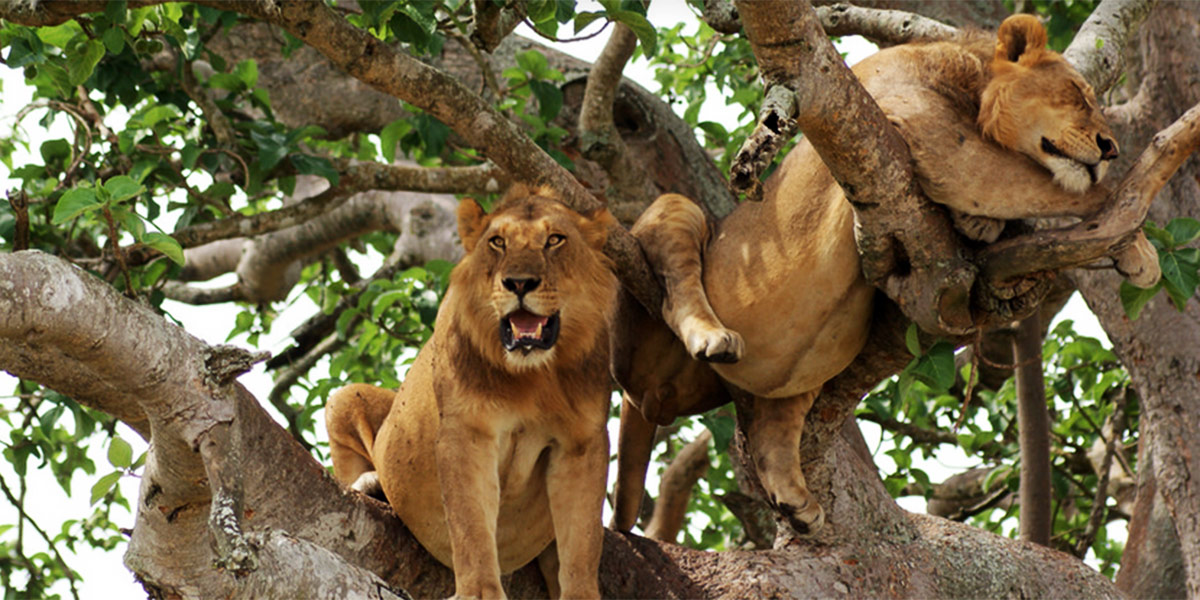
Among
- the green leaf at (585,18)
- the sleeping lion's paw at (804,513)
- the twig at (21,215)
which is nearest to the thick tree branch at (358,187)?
the green leaf at (585,18)

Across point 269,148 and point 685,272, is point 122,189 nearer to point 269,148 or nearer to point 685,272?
point 685,272

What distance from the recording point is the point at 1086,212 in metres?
3.85

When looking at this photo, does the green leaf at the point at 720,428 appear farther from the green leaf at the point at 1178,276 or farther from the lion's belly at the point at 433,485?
the green leaf at the point at 1178,276

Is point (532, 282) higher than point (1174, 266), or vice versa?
point (1174, 266)

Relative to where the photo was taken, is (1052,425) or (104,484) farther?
(1052,425)

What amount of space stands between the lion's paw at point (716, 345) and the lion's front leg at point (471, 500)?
25.4 inches

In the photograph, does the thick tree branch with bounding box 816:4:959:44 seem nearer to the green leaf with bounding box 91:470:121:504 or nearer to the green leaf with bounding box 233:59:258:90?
the green leaf with bounding box 233:59:258:90

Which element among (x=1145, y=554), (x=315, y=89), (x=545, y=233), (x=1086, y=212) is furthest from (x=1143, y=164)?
(x=315, y=89)

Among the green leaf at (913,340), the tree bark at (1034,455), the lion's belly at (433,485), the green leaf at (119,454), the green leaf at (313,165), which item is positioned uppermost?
the green leaf at (313,165)

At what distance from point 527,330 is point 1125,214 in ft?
5.37

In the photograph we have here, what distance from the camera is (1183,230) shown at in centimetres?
421

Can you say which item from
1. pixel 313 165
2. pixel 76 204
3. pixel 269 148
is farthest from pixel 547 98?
pixel 76 204

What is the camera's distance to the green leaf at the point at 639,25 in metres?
4.50

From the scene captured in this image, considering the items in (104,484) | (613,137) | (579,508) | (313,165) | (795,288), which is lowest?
(104,484)
